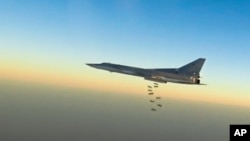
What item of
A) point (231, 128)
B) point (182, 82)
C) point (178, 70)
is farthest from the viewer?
point (178, 70)

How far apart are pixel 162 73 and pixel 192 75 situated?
20.4ft

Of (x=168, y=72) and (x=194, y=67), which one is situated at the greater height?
(x=194, y=67)

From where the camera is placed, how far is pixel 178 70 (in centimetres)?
6781

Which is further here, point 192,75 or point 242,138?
point 192,75

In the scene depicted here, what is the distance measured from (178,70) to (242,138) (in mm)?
35926

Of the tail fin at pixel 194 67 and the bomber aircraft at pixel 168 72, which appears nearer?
the bomber aircraft at pixel 168 72

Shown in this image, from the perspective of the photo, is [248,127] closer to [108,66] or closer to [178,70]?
[178,70]

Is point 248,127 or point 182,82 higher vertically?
point 182,82

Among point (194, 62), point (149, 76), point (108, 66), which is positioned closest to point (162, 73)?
point (149, 76)

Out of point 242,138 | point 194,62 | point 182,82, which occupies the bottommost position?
point 242,138

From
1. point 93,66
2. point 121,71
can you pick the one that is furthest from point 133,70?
point 93,66

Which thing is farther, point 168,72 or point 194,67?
point 168,72

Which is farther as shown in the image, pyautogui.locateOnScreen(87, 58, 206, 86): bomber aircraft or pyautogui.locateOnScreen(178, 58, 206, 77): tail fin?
pyautogui.locateOnScreen(178, 58, 206, 77): tail fin

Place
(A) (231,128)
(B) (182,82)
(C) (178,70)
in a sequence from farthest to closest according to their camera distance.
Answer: (C) (178,70), (B) (182,82), (A) (231,128)
